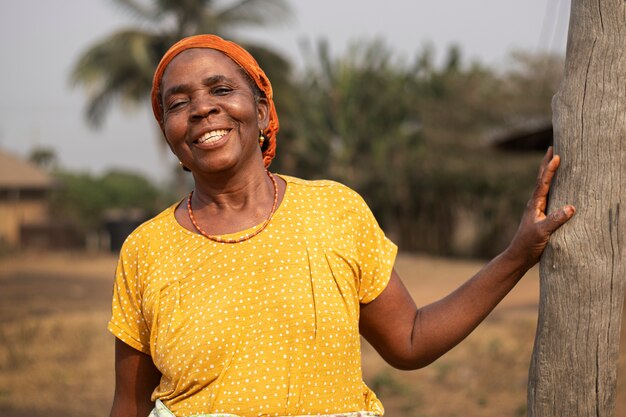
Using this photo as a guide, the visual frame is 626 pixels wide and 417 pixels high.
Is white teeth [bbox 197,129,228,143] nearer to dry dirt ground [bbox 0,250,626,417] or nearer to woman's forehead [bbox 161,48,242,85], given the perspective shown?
woman's forehead [bbox 161,48,242,85]

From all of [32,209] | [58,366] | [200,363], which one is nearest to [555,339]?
[200,363]

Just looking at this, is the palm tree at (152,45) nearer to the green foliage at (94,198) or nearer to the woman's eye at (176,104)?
the green foliage at (94,198)

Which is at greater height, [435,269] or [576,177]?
[576,177]

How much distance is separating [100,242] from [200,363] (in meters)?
23.9

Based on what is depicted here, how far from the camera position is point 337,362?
184 centimetres

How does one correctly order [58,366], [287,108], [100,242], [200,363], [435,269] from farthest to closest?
[100,242] < [287,108] < [435,269] < [58,366] < [200,363]

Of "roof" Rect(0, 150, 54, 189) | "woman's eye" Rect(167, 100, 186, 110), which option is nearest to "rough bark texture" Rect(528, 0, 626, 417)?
"woman's eye" Rect(167, 100, 186, 110)

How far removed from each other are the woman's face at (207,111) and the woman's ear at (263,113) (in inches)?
3.5

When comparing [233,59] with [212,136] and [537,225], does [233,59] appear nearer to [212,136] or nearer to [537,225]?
[212,136]

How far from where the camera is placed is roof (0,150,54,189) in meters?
24.7

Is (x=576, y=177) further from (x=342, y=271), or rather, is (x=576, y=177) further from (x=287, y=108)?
(x=287, y=108)

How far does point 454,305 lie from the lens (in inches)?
80.0

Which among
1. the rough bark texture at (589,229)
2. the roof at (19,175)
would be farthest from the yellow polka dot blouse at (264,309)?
the roof at (19,175)

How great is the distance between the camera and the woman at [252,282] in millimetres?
1808
